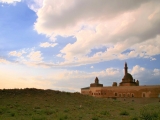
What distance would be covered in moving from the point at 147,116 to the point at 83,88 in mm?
51309

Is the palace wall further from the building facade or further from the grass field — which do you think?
the grass field

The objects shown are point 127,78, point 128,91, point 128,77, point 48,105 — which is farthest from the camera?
point 128,77

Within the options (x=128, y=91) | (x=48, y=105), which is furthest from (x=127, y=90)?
(x=48, y=105)

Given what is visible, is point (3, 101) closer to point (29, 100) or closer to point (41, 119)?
point (29, 100)

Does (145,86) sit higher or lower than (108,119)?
higher

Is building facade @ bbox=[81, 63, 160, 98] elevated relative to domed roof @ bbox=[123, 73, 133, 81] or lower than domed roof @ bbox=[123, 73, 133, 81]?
lower

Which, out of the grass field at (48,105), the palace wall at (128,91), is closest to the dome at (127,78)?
the palace wall at (128,91)

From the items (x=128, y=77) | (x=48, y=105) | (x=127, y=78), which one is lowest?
(x=48, y=105)

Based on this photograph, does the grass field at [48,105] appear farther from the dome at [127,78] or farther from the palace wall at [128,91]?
the dome at [127,78]

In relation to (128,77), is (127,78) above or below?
below

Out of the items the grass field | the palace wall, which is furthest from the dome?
the grass field

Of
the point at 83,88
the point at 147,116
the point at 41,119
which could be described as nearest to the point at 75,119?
the point at 41,119

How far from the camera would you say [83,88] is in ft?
205

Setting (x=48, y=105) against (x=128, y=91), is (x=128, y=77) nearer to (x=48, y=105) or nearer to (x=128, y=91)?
(x=128, y=91)
